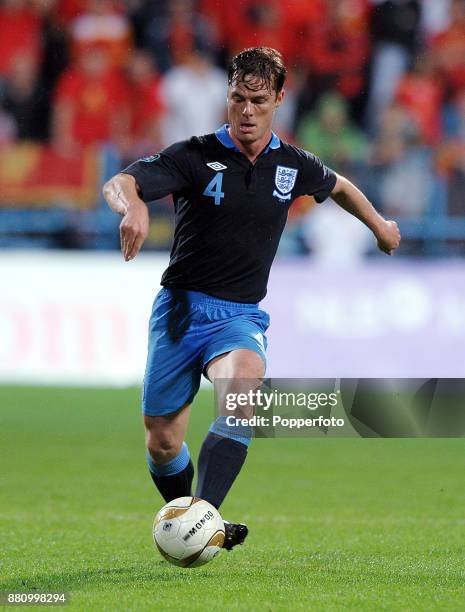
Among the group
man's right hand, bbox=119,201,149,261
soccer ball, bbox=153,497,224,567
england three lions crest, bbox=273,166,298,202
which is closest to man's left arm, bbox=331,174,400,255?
england three lions crest, bbox=273,166,298,202

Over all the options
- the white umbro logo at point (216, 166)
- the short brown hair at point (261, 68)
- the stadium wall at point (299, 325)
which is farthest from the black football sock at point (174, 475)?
the stadium wall at point (299, 325)

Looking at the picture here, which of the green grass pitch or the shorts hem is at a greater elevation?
the shorts hem

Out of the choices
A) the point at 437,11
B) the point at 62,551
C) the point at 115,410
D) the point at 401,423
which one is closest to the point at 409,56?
the point at 437,11

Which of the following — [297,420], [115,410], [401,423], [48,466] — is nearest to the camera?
[297,420]

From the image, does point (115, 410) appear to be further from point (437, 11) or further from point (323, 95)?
point (437, 11)

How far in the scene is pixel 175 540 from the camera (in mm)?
4934

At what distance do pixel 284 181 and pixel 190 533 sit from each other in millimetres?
1702

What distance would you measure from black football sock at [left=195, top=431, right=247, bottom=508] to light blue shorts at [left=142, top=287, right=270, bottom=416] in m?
0.44

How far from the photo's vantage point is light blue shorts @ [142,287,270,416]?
5.48m

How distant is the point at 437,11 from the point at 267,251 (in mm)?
10735

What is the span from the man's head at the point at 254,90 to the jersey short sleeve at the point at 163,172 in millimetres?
276

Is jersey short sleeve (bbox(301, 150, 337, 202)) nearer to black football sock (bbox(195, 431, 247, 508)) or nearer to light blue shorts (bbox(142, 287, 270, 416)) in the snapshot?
light blue shorts (bbox(142, 287, 270, 416))

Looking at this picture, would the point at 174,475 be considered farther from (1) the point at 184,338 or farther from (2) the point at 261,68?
(2) the point at 261,68

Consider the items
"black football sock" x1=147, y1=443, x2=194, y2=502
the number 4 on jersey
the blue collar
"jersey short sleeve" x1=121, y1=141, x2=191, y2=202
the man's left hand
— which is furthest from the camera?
the man's left hand
